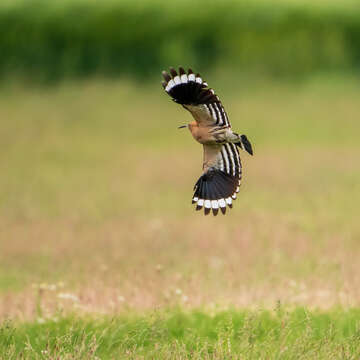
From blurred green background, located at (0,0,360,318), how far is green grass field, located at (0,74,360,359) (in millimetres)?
36

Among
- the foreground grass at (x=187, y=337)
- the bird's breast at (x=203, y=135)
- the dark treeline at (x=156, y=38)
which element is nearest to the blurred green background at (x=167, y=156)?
the dark treeline at (x=156, y=38)

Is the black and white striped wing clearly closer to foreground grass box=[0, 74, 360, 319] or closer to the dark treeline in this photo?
foreground grass box=[0, 74, 360, 319]

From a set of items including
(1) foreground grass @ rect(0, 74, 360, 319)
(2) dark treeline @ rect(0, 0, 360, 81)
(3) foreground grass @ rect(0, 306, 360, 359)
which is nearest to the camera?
(3) foreground grass @ rect(0, 306, 360, 359)

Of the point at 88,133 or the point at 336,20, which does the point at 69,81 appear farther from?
the point at 336,20

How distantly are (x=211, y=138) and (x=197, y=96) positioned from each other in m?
0.29

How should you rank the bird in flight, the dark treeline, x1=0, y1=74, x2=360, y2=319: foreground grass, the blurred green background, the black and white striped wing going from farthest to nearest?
1. the dark treeline
2. the blurred green background
3. x1=0, y1=74, x2=360, y2=319: foreground grass
4. the black and white striped wing
5. the bird in flight

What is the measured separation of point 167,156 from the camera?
15758 millimetres

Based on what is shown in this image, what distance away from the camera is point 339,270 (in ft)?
28.7

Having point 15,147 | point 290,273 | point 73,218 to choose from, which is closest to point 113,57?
point 15,147

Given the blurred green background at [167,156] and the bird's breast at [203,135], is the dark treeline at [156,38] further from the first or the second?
the bird's breast at [203,135]

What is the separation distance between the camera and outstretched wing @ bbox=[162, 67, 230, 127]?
604 cm

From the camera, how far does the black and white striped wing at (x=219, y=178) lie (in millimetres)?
6234

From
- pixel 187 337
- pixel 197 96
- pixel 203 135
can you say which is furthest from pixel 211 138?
pixel 187 337

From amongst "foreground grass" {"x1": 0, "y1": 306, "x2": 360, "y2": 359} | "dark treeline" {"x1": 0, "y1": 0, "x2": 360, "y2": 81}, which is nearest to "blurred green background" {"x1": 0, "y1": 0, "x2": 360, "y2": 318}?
"dark treeline" {"x1": 0, "y1": 0, "x2": 360, "y2": 81}
